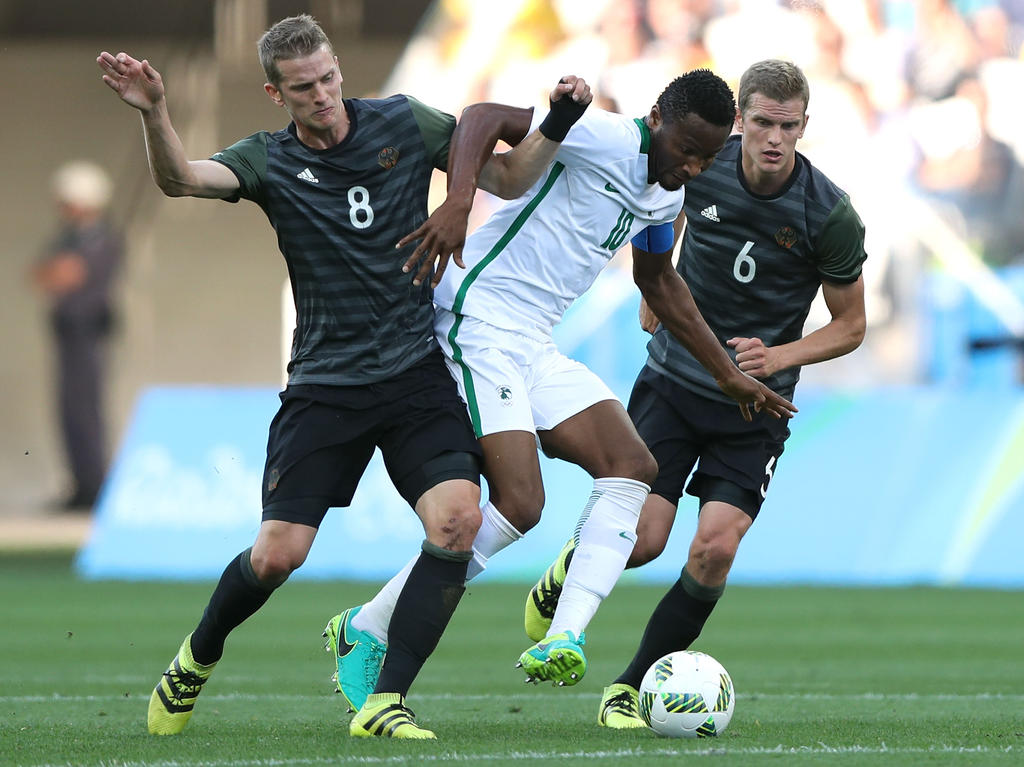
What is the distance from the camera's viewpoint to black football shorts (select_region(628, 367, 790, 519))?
251 inches

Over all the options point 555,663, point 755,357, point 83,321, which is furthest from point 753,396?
point 83,321

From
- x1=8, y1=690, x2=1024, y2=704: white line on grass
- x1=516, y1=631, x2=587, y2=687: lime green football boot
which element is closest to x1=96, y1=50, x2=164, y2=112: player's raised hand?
x1=516, y1=631, x2=587, y2=687: lime green football boot

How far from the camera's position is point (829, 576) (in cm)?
1220

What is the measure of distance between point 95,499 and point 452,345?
594 inches

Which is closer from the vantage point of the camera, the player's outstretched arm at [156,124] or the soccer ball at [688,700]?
the player's outstretched arm at [156,124]

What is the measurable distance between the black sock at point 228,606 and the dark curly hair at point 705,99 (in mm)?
1996

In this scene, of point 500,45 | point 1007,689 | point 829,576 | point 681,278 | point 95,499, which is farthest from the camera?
point 95,499

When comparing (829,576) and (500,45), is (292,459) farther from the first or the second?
(500,45)

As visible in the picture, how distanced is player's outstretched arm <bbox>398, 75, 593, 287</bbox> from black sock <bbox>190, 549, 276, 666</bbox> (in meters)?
1.09

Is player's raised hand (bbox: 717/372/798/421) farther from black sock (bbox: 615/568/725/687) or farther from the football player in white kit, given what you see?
black sock (bbox: 615/568/725/687)

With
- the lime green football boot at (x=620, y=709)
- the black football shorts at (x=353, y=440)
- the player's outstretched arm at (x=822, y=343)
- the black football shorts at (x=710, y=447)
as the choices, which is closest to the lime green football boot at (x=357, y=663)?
the black football shorts at (x=353, y=440)

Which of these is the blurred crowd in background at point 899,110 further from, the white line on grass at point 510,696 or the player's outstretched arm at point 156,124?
the player's outstretched arm at point 156,124

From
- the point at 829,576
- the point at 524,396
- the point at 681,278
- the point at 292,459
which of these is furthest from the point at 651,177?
the point at 829,576

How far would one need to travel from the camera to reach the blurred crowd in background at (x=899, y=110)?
16.5 m
